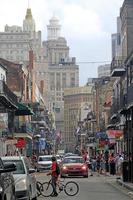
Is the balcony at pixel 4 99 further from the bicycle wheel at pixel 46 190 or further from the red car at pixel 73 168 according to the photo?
the bicycle wheel at pixel 46 190

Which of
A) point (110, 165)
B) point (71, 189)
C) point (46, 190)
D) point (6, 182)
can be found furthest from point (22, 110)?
point (6, 182)

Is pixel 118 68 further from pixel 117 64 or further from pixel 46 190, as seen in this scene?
pixel 46 190

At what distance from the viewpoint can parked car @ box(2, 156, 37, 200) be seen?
67.5 feet

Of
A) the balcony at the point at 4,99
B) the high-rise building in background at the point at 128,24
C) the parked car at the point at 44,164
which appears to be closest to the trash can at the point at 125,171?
the balcony at the point at 4,99

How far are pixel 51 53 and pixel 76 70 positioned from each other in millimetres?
9221

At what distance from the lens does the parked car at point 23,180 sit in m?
20.6

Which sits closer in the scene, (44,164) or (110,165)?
(110,165)

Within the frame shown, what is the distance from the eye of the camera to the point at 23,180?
20.8 m

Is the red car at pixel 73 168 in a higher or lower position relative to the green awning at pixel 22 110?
lower

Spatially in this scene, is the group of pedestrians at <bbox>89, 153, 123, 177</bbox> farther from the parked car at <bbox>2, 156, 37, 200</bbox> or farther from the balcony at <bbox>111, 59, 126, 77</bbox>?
the parked car at <bbox>2, 156, 37, 200</bbox>

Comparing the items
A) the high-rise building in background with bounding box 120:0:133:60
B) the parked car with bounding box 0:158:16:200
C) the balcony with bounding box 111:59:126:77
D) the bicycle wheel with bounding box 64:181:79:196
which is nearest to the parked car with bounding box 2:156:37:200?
the parked car with bounding box 0:158:16:200

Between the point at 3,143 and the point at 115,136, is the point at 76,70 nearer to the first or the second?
the point at 3,143

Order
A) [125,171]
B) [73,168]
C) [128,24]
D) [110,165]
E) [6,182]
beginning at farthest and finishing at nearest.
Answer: [128,24] < [110,165] < [73,168] < [125,171] < [6,182]

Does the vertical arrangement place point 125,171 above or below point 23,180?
below
